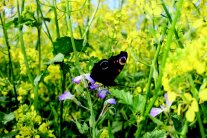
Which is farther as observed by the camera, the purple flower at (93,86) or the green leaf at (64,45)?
the green leaf at (64,45)

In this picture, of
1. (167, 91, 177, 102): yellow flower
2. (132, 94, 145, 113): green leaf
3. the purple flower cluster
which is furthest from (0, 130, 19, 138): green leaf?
(167, 91, 177, 102): yellow flower

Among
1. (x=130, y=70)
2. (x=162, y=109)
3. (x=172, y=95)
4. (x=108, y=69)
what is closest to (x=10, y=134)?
(x=108, y=69)

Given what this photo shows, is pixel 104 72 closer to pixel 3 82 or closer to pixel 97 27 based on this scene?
pixel 3 82

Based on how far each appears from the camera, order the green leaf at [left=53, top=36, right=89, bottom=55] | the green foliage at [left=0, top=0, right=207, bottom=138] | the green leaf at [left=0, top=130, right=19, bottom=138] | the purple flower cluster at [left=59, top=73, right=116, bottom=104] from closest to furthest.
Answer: the green foliage at [left=0, top=0, right=207, bottom=138]
the purple flower cluster at [left=59, top=73, right=116, bottom=104]
the green leaf at [left=0, top=130, right=19, bottom=138]
the green leaf at [left=53, top=36, right=89, bottom=55]

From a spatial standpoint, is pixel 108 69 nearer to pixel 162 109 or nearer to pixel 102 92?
pixel 102 92

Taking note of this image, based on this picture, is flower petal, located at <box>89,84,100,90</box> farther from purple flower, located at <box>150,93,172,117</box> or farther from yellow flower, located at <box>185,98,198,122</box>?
yellow flower, located at <box>185,98,198,122</box>

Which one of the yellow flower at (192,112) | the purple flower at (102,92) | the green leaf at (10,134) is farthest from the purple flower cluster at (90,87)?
the yellow flower at (192,112)

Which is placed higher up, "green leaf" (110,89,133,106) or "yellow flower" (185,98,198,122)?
"yellow flower" (185,98,198,122)

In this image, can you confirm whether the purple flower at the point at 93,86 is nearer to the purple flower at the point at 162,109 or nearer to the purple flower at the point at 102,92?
the purple flower at the point at 102,92
